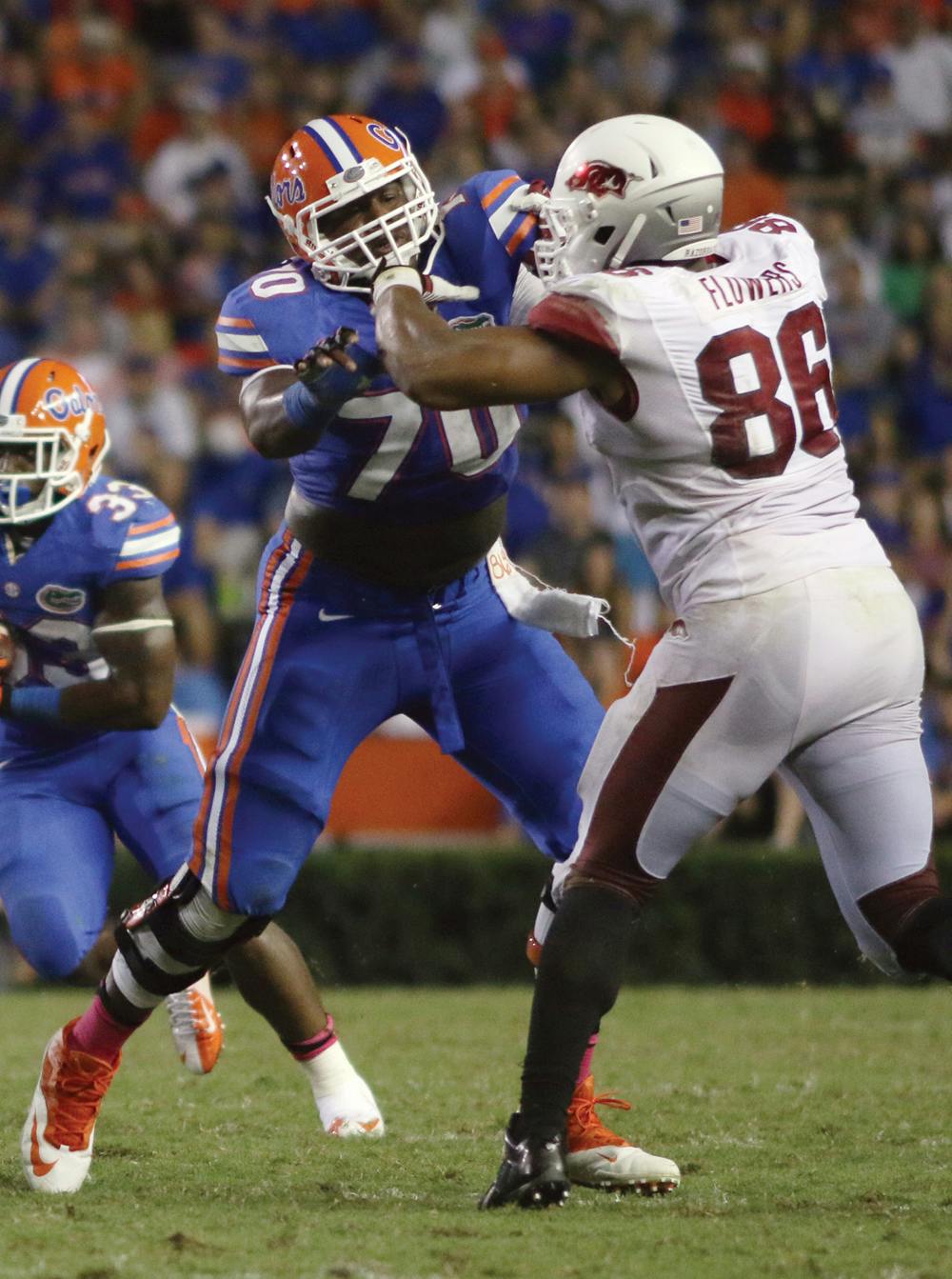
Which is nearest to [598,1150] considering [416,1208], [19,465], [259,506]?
[416,1208]

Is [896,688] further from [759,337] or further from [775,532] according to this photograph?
[759,337]

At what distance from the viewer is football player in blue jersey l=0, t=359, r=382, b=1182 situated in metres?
4.33

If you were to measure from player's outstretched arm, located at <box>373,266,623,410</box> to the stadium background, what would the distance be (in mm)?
4783

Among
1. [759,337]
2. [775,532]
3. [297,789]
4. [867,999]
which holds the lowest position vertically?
[867,999]

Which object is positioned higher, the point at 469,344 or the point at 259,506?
the point at 469,344

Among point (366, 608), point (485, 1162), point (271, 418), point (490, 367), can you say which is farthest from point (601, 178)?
point (485, 1162)

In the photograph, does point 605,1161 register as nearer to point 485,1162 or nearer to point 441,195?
point 485,1162

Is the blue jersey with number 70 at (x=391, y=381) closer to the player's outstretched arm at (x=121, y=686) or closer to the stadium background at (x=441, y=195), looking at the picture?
→ the player's outstretched arm at (x=121, y=686)

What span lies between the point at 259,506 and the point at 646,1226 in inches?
267

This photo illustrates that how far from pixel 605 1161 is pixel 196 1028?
1255 millimetres

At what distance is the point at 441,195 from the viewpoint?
10.2 metres

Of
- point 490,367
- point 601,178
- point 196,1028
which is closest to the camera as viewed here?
point 490,367

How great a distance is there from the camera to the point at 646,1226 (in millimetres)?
3336

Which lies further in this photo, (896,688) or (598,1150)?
(598,1150)
